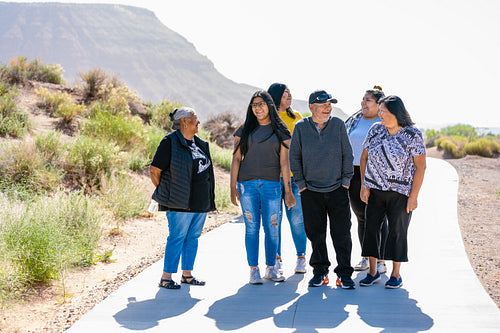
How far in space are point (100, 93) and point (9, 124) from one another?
790cm

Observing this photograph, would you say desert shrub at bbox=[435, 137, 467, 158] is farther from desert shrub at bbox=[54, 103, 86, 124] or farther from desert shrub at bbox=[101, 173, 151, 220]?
desert shrub at bbox=[101, 173, 151, 220]

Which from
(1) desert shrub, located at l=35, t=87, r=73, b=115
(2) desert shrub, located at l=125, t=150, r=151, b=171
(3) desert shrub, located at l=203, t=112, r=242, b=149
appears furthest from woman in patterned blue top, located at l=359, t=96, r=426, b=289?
(3) desert shrub, located at l=203, t=112, r=242, b=149

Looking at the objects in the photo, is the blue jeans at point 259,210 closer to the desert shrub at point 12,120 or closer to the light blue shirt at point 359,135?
the light blue shirt at point 359,135

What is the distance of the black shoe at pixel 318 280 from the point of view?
225 inches

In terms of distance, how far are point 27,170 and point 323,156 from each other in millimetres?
7213

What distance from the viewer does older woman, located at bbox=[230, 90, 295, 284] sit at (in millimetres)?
5844

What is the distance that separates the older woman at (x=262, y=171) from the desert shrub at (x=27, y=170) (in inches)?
227

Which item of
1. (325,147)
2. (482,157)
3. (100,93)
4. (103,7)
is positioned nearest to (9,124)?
(100,93)

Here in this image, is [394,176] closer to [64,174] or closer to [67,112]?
[64,174]

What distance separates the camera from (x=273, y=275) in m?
5.97

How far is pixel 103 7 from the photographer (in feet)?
444

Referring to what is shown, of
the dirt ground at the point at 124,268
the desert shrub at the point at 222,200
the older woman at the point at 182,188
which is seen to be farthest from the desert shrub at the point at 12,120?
the older woman at the point at 182,188

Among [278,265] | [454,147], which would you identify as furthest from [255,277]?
[454,147]

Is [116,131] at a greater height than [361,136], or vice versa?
[361,136]
